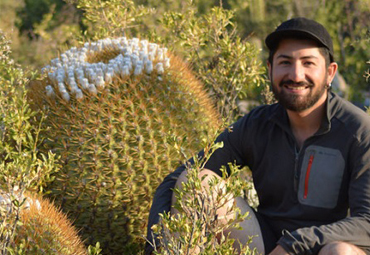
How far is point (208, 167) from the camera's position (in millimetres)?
3639

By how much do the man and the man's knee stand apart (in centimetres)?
22

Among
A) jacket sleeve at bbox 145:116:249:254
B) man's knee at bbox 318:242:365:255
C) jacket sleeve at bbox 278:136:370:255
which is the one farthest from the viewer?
jacket sleeve at bbox 145:116:249:254

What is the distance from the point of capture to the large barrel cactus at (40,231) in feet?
10.1

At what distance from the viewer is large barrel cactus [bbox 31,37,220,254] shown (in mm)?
3848

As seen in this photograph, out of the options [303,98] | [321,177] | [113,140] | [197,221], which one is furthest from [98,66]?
[197,221]

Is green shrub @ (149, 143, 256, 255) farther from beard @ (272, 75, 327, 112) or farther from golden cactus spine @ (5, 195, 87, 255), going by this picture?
beard @ (272, 75, 327, 112)

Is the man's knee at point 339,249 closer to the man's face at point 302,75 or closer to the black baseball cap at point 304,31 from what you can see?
the man's face at point 302,75

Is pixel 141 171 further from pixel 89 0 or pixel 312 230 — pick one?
pixel 89 0

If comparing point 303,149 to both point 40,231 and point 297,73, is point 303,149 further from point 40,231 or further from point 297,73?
point 40,231

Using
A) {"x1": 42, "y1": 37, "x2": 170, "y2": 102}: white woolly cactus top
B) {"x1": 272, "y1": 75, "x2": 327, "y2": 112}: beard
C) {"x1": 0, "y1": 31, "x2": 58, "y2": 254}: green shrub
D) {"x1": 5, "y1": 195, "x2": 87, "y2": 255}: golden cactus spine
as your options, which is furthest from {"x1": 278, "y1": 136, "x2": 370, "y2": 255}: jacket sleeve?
{"x1": 42, "y1": 37, "x2": 170, "y2": 102}: white woolly cactus top

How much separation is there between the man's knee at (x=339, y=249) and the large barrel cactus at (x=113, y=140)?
3.70ft

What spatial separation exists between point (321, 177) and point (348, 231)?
42 centimetres

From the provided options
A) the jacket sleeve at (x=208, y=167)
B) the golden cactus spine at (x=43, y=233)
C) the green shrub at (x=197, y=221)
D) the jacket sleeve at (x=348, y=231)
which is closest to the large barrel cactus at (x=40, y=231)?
the golden cactus spine at (x=43, y=233)

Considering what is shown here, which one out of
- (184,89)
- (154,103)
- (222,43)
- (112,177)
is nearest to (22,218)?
(112,177)
